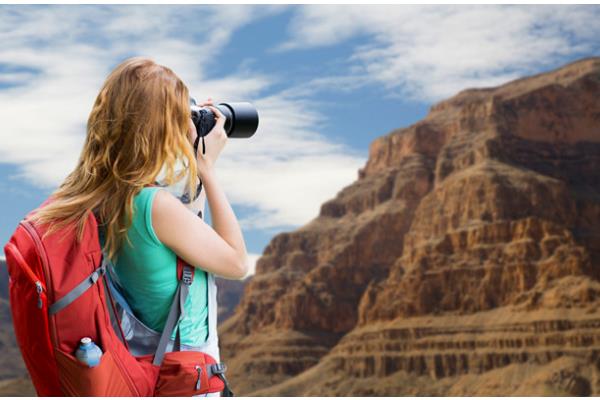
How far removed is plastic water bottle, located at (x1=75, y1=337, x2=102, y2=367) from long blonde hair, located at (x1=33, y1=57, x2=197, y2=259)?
25cm

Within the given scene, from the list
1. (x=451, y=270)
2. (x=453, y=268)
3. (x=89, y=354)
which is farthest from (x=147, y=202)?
(x=453, y=268)

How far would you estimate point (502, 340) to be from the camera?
80.8 meters

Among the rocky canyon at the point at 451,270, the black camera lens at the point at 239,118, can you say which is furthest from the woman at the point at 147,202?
the rocky canyon at the point at 451,270

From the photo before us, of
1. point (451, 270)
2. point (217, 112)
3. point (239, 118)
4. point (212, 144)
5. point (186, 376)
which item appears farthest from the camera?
point (451, 270)

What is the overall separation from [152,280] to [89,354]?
0.26 metres

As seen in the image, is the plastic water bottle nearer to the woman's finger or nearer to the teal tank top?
the teal tank top

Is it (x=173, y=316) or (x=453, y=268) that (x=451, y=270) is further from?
(x=173, y=316)

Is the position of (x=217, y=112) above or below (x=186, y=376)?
above

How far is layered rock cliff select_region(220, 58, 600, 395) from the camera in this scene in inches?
3179

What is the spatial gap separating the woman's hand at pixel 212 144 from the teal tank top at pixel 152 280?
0.74 feet

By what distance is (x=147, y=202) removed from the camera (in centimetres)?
226

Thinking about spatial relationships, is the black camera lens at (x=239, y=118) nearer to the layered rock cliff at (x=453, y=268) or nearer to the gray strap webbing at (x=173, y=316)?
the gray strap webbing at (x=173, y=316)

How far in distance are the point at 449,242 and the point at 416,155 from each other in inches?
1025

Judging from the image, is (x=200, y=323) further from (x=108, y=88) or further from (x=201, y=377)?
(x=108, y=88)
